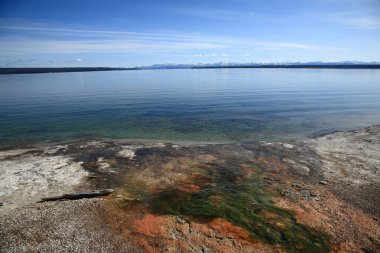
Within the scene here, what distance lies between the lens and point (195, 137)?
2352 centimetres

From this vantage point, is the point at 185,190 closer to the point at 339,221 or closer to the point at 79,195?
the point at 79,195

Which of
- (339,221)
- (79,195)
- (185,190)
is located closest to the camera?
(339,221)

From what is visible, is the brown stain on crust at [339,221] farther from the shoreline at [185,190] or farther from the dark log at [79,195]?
the dark log at [79,195]

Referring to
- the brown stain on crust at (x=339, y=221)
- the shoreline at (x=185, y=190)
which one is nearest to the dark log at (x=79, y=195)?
the shoreline at (x=185, y=190)

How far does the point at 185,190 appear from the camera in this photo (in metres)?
12.4

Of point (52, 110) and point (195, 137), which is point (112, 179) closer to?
point (195, 137)

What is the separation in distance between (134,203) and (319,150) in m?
13.1

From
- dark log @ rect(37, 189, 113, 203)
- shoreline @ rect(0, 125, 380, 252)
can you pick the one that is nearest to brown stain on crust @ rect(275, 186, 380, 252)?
shoreline @ rect(0, 125, 380, 252)

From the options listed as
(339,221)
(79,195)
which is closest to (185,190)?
(79,195)

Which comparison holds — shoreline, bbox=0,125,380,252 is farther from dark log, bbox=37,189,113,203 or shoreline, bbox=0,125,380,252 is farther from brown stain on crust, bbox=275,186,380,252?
dark log, bbox=37,189,113,203

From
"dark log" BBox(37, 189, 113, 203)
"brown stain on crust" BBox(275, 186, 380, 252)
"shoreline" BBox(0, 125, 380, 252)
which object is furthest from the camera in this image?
"dark log" BBox(37, 189, 113, 203)

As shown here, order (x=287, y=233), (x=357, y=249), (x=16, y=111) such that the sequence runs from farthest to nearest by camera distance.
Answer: (x=16, y=111) → (x=287, y=233) → (x=357, y=249)

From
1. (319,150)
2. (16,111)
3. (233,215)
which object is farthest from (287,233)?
(16,111)

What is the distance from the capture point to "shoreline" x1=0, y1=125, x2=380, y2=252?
8984 mm
